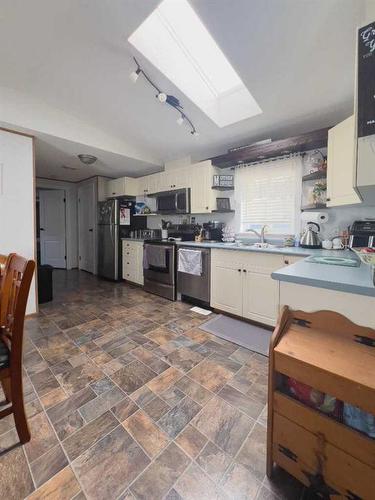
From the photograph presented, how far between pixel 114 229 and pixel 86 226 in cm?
137

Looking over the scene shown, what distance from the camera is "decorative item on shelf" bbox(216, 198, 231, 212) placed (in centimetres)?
335

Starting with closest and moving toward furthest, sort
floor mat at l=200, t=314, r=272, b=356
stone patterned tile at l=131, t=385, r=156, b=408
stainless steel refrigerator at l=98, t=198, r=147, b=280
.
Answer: stone patterned tile at l=131, t=385, r=156, b=408 < floor mat at l=200, t=314, r=272, b=356 < stainless steel refrigerator at l=98, t=198, r=147, b=280

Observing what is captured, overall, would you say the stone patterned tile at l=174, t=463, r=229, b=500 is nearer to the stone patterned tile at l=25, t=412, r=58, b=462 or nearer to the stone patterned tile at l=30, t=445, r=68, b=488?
the stone patterned tile at l=30, t=445, r=68, b=488

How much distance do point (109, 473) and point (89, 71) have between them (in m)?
3.12

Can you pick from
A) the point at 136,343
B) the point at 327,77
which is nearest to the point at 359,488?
the point at 136,343

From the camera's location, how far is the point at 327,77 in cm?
192

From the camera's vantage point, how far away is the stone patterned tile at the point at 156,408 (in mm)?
1376

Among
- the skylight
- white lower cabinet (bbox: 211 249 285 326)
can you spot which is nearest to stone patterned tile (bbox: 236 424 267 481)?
white lower cabinet (bbox: 211 249 285 326)

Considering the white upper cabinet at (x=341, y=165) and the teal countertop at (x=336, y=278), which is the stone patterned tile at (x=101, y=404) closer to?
the teal countertop at (x=336, y=278)

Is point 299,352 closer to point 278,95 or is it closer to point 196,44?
point 278,95

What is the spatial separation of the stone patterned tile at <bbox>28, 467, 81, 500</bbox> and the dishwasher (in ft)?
7.26

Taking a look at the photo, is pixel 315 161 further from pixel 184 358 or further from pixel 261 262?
pixel 184 358

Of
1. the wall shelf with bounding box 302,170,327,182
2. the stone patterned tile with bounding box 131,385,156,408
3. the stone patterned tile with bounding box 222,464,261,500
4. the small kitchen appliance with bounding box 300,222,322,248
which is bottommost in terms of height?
the stone patterned tile with bounding box 222,464,261,500

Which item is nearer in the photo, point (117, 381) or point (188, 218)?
point (117, 381)
